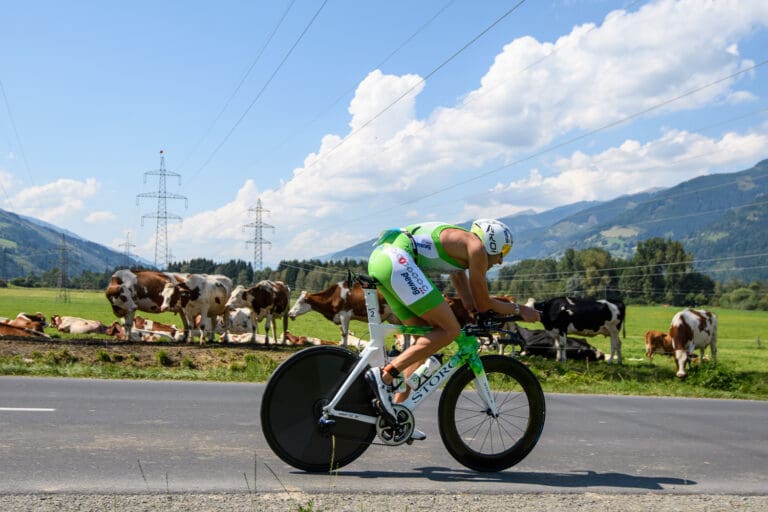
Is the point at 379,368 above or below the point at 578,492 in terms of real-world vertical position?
above

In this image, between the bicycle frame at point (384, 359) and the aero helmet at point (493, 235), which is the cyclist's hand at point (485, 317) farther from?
the aero helmet at point (493, 235)

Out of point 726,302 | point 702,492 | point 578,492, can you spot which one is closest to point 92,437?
point 578,492

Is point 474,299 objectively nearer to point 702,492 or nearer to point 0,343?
point 702,492

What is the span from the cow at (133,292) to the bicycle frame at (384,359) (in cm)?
1970

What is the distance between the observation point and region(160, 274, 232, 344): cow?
986 inches

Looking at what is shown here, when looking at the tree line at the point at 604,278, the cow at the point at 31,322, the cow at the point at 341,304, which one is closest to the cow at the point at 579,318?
the cow at the point at 341,304

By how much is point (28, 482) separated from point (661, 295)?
105383 mm

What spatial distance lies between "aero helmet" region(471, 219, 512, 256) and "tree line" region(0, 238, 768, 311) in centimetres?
8161

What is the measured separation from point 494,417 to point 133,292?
2045cm

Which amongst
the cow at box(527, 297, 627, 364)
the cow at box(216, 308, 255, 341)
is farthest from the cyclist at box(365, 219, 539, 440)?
the cow at box(216, 308, 255, 341)

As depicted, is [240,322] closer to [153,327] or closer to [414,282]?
[153,327]

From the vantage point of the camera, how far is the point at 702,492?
19.5ft

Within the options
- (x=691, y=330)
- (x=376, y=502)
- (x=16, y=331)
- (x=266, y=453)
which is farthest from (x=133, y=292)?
(x=376, y=502)

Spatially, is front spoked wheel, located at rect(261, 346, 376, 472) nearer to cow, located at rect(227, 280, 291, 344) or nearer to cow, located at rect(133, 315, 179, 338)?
cow, located at rect(227, 280, 291, 344)
